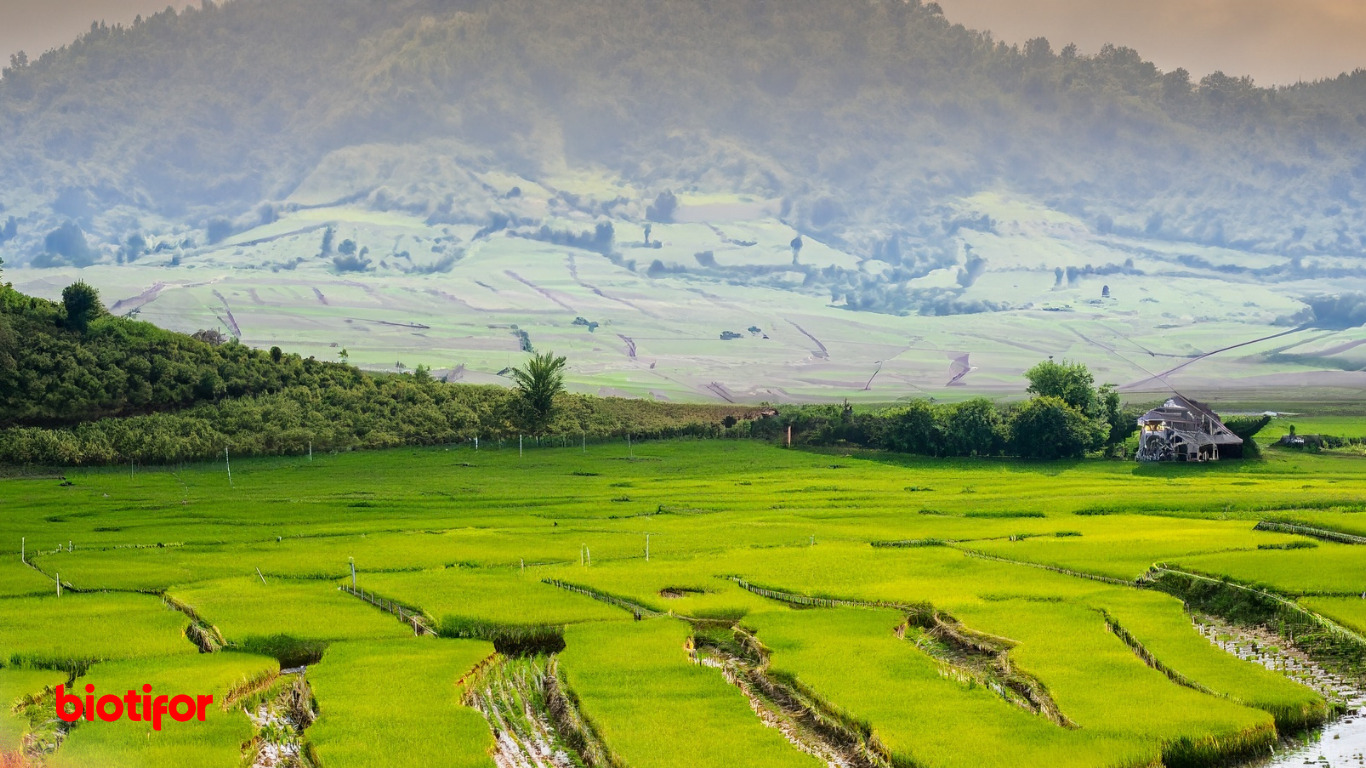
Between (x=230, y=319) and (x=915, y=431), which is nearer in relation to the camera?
(x=915, y=431)

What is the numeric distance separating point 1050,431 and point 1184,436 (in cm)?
739

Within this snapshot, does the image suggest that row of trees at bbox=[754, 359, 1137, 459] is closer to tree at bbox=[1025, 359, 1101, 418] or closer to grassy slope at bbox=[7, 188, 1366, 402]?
tree at bbox=[1025, 359, 1101, 418]

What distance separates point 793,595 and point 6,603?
19001 mm

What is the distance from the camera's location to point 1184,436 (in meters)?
71.4

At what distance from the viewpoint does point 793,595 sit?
103 ft

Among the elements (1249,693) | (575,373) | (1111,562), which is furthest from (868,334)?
(1249,693)

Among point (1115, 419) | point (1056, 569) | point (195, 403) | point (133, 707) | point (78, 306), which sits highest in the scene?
point (78, 306)

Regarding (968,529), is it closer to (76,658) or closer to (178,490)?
(76,658)

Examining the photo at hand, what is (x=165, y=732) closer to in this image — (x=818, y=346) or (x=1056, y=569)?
(x=1056, y=569)

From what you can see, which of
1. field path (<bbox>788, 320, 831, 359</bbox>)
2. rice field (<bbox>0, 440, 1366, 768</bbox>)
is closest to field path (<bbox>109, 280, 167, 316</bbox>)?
field path (<bbox>788, 320, 831, 359</bbox>)

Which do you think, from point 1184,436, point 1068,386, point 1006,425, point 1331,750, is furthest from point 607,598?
point 1068,386

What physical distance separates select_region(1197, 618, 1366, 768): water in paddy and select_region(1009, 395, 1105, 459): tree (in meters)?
47.1

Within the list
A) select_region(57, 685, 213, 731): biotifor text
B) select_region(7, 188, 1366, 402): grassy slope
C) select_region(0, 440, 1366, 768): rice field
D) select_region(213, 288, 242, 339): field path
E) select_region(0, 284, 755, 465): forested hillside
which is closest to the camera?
select_region(0, 440, 1366, 768): rice field

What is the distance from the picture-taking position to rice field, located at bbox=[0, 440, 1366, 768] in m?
20.3
